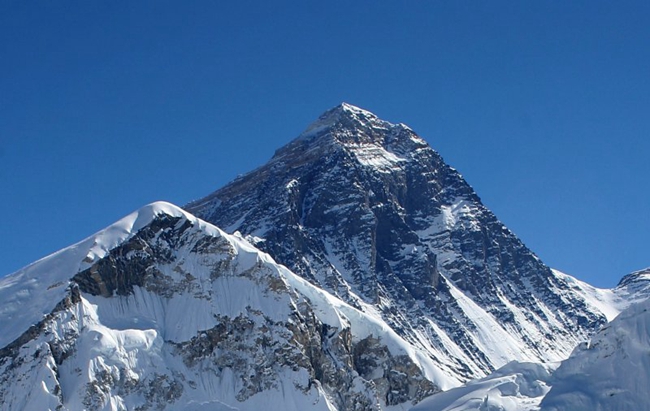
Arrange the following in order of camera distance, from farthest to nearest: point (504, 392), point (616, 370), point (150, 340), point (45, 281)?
point (45, 281) → point (150, 340) → point (504, 392) → point (616, 370)

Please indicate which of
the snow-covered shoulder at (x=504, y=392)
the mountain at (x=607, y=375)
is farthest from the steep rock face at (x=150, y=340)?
the mountain at (x=607, y=375)

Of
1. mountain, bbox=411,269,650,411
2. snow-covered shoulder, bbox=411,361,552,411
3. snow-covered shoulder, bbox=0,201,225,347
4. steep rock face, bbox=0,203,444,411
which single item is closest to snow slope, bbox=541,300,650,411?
mountain, bbox=411,269,650,411

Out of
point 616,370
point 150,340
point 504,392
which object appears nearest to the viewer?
point 616,370

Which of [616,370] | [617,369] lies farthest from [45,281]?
[617,369]

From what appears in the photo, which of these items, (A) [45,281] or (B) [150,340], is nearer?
(B) [150,340]

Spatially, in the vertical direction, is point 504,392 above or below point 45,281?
below

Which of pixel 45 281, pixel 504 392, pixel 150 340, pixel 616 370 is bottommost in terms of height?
pixel 616 370

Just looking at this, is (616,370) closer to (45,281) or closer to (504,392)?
(504,392)

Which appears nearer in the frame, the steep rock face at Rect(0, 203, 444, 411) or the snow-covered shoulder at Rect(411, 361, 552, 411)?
the snow-covered shoulder at Rect(411, 361, 552, 411)

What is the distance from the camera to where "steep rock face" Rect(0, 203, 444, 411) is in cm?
17725

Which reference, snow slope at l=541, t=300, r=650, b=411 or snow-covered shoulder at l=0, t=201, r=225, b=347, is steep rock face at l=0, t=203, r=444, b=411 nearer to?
snow-covered shoulder at l=0, t=201, r=225, b=347

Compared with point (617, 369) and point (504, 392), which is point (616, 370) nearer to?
point (617, 369)

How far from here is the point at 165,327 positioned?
635ft

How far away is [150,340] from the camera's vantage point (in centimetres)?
18838
